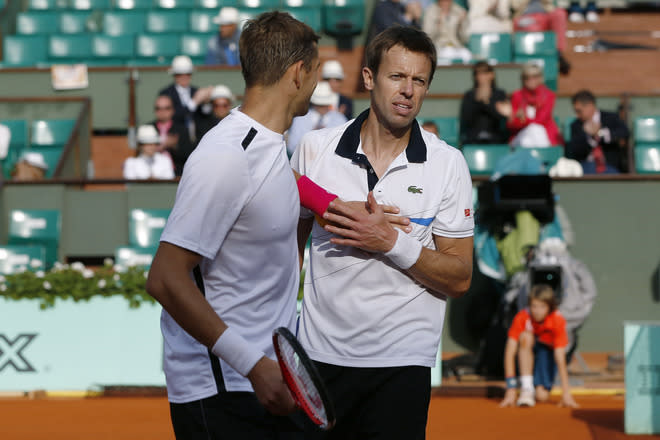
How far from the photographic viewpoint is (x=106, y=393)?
9.09m

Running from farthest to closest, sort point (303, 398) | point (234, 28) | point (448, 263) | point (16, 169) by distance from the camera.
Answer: point (234, 28) < point (16, 169) < point (448, 263) < point (303, 398)

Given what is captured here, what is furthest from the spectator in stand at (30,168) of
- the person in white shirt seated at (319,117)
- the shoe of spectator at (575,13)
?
the shoe of spectator at (575,13)

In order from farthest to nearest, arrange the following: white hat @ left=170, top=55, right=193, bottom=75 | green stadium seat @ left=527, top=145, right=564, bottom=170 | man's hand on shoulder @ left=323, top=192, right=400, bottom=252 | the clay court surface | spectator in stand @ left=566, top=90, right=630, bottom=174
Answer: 1. white hat @ left=170, top=55, right=193, bottom=75
2. spectator in stand @ left=566, top=90, right=630, bottom=174
3. green stadium seat @ left=527, top=145, right=564, bottom=170
4. the clay court surface
5. man's hand on shoulder @ left=323, top=192, right=400, bottom=252

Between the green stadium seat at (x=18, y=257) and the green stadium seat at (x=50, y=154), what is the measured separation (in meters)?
2.04

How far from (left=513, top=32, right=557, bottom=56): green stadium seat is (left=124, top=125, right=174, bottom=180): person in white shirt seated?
4.96 metres

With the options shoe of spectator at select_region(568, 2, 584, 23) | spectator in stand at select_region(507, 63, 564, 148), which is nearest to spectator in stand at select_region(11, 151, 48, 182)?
spectator in stand at select_region(507, 63, 564, 148)

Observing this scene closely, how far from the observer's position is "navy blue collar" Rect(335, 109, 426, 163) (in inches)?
145

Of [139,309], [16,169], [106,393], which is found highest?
[16,169]

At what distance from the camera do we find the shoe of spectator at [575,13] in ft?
53.5

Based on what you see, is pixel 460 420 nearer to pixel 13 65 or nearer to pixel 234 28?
pixel 234 28

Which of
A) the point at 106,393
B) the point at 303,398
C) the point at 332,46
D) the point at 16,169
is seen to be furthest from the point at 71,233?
the point at 303,398

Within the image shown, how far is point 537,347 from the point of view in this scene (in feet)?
29.1

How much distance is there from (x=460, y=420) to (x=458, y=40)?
23.8ft

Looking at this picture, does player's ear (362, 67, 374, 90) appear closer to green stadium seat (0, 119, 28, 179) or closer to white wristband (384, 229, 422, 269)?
white wristband (384, 229, 422, 269)
